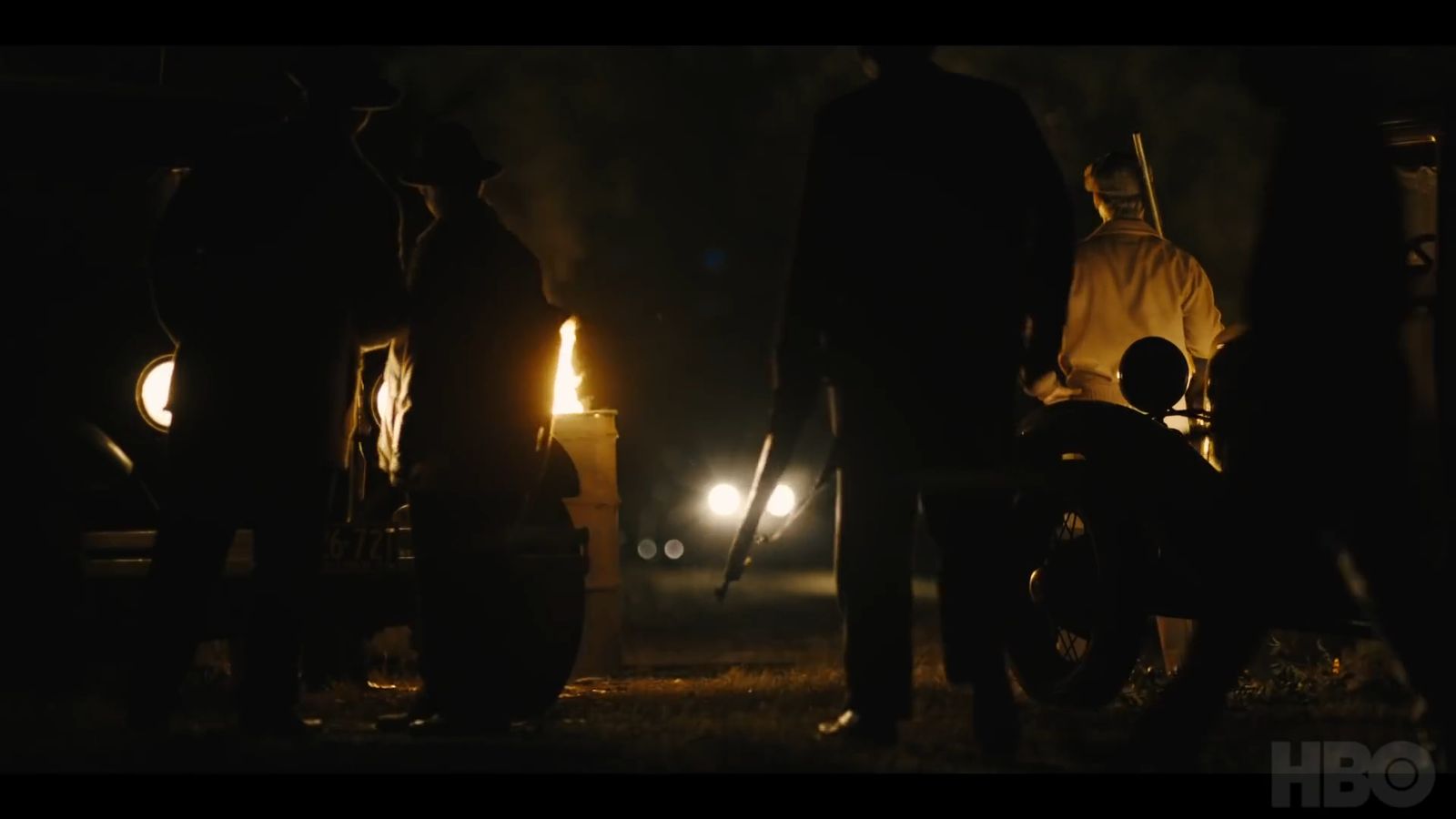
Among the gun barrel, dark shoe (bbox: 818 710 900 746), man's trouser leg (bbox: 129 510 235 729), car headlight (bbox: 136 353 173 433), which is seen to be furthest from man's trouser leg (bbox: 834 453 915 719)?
the gun barrel

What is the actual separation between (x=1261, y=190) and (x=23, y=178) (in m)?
5.25

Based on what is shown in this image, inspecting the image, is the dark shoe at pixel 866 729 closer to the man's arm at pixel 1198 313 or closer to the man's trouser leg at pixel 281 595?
the man's trouser leg at pixel 281 595

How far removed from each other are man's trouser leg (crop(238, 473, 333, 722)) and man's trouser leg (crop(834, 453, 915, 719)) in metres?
1.83

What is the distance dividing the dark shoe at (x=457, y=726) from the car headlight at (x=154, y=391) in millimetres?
2361

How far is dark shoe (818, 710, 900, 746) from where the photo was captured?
19.4 ft

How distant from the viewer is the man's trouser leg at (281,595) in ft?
21.5

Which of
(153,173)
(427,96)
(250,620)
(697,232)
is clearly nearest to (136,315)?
(153,173)

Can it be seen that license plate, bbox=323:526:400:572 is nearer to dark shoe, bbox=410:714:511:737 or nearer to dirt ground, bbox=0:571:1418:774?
dirt ground, bbox=0:571:1418:774

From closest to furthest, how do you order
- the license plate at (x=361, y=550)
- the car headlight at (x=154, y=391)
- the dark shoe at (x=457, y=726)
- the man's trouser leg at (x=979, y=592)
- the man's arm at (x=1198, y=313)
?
the man's trouser leg at (x=979, y=592)
the dark shoe at (x=457, y=726)
the license plate at (x=361, y=550)
the car headlight at (x=154, y=391)
the man's arm at (x=1198, y=313)

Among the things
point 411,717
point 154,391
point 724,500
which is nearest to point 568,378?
point 154,391

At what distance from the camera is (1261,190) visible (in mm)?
5672

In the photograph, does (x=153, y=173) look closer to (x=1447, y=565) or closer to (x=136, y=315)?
(x=136, y=315)

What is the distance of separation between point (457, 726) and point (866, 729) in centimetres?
149

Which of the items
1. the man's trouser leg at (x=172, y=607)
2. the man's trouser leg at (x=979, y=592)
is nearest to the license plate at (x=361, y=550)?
the man's trouser leg at (x=172, y=607)
